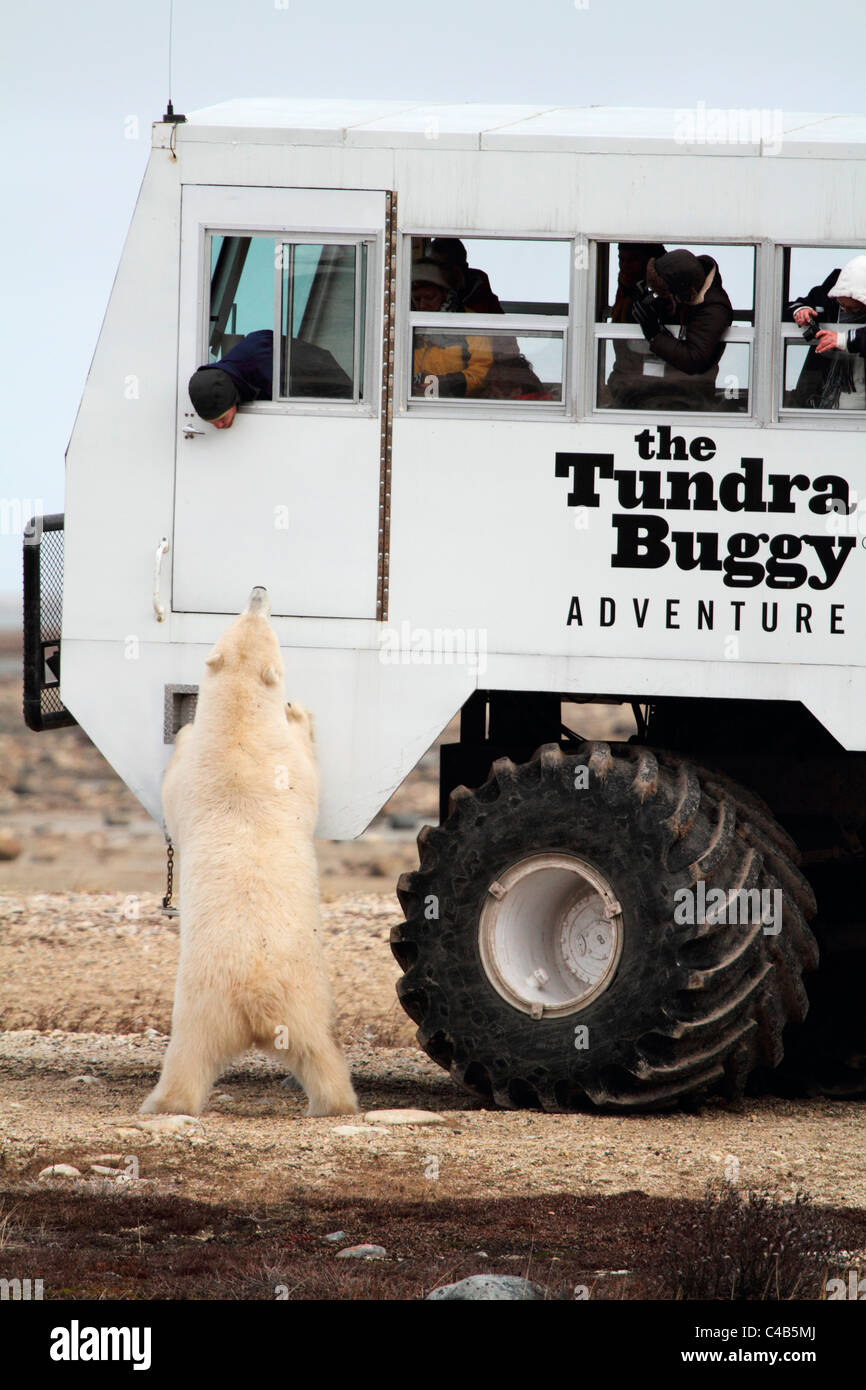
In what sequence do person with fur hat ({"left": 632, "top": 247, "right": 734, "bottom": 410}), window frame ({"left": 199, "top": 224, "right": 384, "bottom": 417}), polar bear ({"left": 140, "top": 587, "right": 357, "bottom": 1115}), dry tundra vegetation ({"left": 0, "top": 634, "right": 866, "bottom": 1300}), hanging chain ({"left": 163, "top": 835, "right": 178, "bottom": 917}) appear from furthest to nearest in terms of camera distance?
hanging chain ({"left": 163, "top": 835, "right": 178, "bottom": 917})
window frame ({"left": 199, "top": 224, "right": 384, "bottom": 417})
person with fur hat ({"left": 632, "top": 247, "right": 734, "bottom": 410})
polar bear ({"left": 140, "top": 587, "right": 357, "bottom": 1115})
dry tundra vegetation ({"left": 0, "top": 634, "right": 866, "bottom": 1300})

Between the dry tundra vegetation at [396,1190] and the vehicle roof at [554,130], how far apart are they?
387 cm

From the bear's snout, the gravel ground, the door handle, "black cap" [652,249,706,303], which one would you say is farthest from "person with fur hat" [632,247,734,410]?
the gravel ground

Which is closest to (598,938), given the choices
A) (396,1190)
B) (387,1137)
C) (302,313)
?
(387,1137)

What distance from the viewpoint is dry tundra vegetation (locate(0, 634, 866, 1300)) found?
14.6ft

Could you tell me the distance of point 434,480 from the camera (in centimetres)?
671

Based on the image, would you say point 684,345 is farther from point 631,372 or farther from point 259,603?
point 259,603

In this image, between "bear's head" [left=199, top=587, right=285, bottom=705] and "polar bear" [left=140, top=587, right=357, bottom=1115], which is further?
"bear's head" [left=199, top=587, right=285, bottom=705]

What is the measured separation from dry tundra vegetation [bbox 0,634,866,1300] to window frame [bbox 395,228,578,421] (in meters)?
2.80

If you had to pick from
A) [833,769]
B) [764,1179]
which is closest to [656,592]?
[833,769]

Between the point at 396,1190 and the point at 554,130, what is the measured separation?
13.7 ft

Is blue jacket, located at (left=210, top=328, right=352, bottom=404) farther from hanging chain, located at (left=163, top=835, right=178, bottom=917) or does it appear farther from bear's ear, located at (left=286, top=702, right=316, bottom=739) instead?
hanging chain, located at (left=163, top=835, right=178, bottom=917)

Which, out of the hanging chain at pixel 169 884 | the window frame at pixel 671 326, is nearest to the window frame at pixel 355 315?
the window frame at pixel 671 326

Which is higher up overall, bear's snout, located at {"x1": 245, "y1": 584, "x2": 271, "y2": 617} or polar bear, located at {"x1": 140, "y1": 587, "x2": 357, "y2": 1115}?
bear's snout, located at {"x1": 245, "y1": 584, "x2": 271, "y2": 617}

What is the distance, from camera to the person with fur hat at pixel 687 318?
6.61 meters
